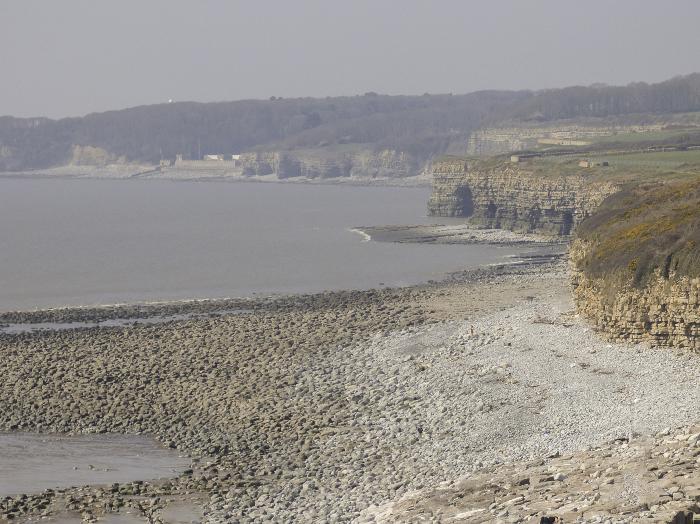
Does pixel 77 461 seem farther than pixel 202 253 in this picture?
No

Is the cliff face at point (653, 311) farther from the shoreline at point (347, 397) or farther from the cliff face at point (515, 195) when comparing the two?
the cliff face at point (515, 195)

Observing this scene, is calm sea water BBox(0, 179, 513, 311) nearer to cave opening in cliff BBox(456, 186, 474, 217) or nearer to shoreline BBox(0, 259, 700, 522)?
cave opening in cliff BBox(456, 186, 474, 217)

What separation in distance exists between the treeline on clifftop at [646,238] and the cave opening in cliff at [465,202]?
55.0 metres

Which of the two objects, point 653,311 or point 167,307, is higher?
point 653,311

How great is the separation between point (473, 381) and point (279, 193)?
139345 mm

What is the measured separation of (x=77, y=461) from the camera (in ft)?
82.9

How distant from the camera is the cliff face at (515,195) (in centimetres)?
7381

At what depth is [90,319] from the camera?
145 feet

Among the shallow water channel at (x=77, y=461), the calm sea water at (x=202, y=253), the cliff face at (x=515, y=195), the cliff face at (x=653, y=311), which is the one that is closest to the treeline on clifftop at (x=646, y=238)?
the cliff face at (x=653, y=311)

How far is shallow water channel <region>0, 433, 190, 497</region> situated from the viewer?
78.4 feet

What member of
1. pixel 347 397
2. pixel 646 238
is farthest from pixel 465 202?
pixel 347 397

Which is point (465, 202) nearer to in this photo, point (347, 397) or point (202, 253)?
point (202, 253)

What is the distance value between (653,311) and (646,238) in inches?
133

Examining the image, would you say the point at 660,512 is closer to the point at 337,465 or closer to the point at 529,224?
the point at 337,465
